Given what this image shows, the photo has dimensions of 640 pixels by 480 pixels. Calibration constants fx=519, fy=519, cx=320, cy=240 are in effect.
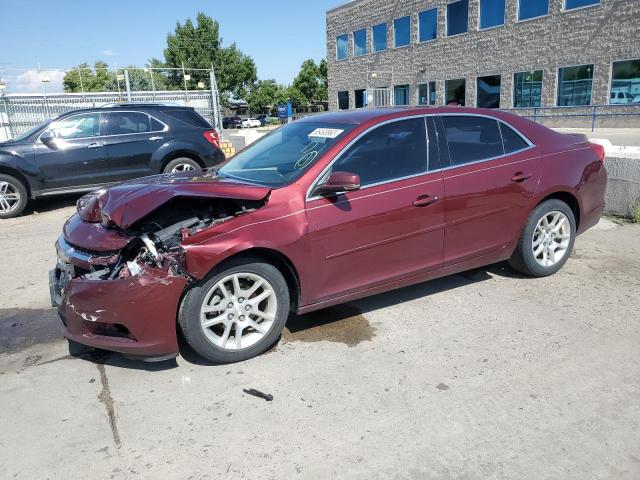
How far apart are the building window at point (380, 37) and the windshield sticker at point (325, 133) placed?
34253 millimetres


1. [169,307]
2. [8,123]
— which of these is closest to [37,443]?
[169,307]

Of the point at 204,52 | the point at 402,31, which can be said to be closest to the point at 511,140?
the point at 402,31

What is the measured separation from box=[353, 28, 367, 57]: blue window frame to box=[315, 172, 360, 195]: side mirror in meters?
37.0

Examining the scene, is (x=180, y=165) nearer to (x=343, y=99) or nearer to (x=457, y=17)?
(x=457, y=17)

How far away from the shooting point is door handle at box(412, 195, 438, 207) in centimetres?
403

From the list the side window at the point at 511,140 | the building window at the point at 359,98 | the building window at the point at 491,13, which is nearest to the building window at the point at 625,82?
the building window at the point at 491,13

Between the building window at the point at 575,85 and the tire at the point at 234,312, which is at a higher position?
the building window at the point at 575,85

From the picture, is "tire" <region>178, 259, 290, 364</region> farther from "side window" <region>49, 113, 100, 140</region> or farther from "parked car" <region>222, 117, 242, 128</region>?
"parked car" <region>222, 117, 242, 128</region>

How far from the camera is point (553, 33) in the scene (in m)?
25.0

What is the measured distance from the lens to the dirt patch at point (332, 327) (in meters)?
3.97

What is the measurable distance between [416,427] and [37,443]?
2083 millimetres

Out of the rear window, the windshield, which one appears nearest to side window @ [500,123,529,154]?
the windshield

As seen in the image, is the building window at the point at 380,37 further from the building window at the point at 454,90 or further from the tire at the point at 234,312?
the tire at the point at 234,312

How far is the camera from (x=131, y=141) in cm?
905
